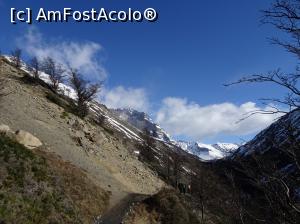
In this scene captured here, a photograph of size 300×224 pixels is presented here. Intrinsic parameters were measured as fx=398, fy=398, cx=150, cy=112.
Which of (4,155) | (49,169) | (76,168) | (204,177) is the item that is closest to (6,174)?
(4,155)

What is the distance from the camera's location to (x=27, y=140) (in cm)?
3947

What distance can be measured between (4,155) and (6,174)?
270 centimetres

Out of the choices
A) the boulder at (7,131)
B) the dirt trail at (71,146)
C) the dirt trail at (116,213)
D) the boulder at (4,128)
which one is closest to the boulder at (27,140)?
the boulder at (7,131)

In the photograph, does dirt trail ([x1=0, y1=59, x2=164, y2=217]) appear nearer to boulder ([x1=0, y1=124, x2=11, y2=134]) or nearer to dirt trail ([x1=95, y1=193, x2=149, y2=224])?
dirt trail ([x1=95, y1=193, x2=149, y2=224])

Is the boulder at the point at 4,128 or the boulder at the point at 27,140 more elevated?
the boulder at the point at 4,128

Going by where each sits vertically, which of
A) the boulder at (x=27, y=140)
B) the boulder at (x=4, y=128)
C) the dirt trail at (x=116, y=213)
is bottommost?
the dirt trail at (x=116, y=213)

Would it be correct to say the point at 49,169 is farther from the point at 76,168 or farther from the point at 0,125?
the point at 0,125

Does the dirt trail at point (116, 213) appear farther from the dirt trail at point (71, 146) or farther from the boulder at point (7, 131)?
the boulder at point (7, 131)

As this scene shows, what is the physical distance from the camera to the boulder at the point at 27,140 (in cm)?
3900

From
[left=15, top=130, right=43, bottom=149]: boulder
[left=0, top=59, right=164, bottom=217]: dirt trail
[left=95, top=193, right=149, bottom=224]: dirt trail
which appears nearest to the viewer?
[left=95, top=193, right=149, bottom=224]: dirt trail

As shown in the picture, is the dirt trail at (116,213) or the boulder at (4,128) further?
the boulder at (4,128)

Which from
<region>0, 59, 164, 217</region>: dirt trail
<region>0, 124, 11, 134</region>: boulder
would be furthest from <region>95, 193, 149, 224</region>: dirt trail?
<region>0, 124, 11, 134</region>: boulder

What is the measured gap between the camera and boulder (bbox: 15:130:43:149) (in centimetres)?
3900

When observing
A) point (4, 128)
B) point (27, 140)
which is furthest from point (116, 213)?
point (4, 128)
